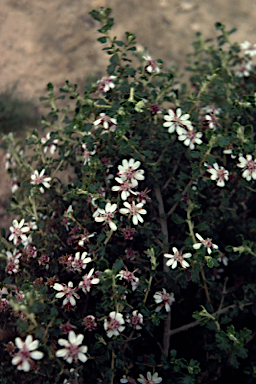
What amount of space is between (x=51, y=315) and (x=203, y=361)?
978 millimetres

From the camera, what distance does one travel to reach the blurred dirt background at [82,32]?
3.83 m

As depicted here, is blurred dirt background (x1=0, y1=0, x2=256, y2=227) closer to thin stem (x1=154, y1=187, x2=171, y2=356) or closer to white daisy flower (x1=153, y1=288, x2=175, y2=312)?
thin stem (x1=154, y1=187, x2=171, y2=356)

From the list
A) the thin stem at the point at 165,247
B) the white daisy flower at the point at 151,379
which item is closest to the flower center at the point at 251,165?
the thin stem at the point at 165,247

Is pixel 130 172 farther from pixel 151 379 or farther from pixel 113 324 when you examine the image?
pixel 151 379

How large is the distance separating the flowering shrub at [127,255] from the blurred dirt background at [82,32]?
2.06 metres

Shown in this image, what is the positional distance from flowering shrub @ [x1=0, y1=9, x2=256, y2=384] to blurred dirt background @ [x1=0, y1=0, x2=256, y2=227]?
6.77 ft

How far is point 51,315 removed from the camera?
127 cm

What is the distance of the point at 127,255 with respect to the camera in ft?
5.68

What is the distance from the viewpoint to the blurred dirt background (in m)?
3.83

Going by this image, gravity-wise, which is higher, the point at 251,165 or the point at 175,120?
the point at 175,120

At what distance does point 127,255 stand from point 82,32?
11.1 ft

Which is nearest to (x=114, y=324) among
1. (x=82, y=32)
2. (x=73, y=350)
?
(x=73, y=350)

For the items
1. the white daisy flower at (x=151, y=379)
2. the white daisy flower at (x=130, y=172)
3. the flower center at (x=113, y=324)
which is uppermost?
the white daisy flower at (x=130, y=172)

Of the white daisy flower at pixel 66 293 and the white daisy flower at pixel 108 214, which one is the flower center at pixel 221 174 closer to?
the white daisy flower at pixel 108 214
